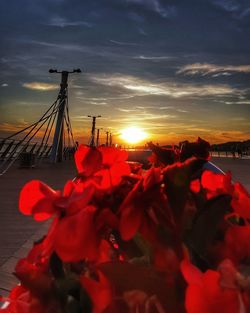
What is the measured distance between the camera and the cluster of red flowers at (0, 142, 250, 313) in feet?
1.84

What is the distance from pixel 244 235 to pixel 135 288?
0.57 ft

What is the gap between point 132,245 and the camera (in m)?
0.68

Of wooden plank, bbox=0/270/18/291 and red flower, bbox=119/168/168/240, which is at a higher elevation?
red flower, bbox=119/168/168/240

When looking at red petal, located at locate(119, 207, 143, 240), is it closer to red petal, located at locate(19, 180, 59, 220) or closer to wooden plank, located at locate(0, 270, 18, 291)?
red petal, located at locate(19, 180, 59, 220)

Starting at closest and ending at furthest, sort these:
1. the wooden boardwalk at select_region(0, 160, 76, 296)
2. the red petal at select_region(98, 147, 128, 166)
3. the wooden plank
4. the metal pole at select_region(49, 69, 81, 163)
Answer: the red petal at select_region(98, 147, 128, 166) < the wooden plank < the wooden boardwalk at select_region(0, 160, 76, 296) < the metal pole at select_region(49, 69, 81, 163)

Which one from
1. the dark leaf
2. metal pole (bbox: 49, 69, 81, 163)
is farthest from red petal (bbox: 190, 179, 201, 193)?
metal pole (bbox: 49, 69, 81, 163)

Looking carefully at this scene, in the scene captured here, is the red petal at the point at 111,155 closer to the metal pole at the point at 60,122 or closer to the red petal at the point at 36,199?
the red petal at the point at 36,199

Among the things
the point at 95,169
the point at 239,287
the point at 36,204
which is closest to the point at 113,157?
the point at 95,169

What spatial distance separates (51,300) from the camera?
0.65 m

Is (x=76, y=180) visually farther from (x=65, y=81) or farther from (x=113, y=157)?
(x=65, y=81)

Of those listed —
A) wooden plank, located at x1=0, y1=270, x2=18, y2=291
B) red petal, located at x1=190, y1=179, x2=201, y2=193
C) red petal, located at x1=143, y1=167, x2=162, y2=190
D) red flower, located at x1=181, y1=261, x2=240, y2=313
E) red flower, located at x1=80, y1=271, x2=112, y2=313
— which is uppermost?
red petal, located at x1=143, y1=167, x2=162, y2=190

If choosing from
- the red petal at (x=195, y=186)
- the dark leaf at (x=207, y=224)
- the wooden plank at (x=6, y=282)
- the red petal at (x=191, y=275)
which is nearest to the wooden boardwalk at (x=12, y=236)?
the wooden plank at (x=6, y=282)

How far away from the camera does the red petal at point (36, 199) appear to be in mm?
622

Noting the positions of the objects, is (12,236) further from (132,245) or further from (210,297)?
(210,297)
